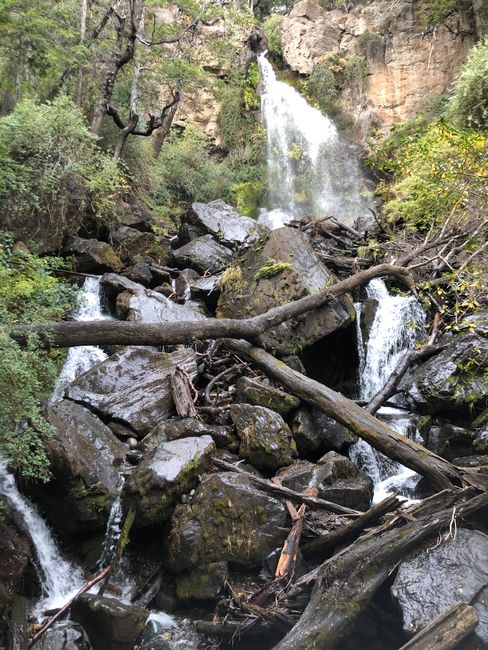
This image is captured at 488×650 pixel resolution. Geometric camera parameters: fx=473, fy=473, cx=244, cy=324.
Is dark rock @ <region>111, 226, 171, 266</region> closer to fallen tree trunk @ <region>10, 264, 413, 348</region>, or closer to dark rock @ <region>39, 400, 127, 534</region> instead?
fallen tree trunk @ <region>10, 264, 413, 348</region>

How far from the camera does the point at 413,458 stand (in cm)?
518

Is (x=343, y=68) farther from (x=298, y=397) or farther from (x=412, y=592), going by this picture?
(x=412, y=592)

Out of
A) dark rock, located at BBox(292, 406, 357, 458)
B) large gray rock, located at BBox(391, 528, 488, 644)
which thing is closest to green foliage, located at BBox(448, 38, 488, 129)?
dark rock, located at BBox(292, 406, 357, 458)

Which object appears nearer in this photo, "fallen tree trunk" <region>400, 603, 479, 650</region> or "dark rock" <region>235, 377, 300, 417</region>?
"fallen tree trunk" <region>400, 603, 479, 650</region>

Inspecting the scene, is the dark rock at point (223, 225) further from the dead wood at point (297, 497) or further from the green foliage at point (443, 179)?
the dead wood at point (297, 497)

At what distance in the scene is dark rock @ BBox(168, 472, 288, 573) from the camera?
480cm

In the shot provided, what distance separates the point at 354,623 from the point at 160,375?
411cm

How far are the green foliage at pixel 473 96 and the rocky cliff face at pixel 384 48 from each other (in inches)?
283

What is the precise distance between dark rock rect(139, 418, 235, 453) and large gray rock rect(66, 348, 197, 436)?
1.41 ft

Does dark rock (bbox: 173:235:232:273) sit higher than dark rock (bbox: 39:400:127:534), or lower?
higher

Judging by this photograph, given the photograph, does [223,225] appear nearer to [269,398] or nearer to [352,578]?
[269,398]

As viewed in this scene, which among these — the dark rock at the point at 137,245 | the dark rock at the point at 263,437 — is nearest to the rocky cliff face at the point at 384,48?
the dark rock at the point at 137,245

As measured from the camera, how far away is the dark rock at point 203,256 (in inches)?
431

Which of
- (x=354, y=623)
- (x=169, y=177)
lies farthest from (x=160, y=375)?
(x=169, y=177)
